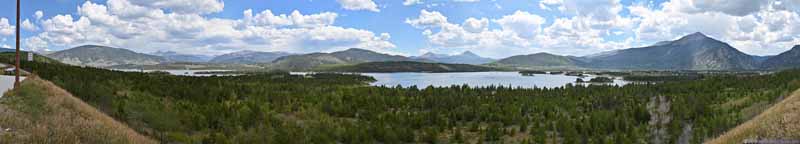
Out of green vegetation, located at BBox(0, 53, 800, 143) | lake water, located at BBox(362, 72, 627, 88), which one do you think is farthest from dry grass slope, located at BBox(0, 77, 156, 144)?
lake water, located at BBox(362, 72, 627, 88)

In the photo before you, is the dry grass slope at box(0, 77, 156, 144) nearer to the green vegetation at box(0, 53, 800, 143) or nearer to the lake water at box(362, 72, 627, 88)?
the green vegetation at box(0, 53, 800, 143)

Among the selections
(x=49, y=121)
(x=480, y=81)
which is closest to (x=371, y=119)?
(x=49, y=121)

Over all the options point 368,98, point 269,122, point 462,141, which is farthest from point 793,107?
point 368,98

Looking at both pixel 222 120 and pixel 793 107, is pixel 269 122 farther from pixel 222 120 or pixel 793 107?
pixel 793 107

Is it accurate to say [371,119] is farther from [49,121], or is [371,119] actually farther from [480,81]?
[480,81]

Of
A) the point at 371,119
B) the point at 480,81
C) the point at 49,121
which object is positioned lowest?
the point at 371,119

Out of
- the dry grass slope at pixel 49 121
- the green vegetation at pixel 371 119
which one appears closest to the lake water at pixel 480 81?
the green vegetation at pixel 371 119

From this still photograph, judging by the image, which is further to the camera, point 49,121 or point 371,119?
point 371,119

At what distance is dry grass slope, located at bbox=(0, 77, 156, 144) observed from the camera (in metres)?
9.64

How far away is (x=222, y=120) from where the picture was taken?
1978 cm

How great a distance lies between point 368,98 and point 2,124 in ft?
76.2

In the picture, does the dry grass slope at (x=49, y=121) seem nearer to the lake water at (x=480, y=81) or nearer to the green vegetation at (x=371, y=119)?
the green vegetation at (x=371, y=119)

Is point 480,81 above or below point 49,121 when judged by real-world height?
below

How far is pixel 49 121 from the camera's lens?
37.4ft
